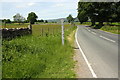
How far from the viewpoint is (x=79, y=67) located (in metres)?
8.04

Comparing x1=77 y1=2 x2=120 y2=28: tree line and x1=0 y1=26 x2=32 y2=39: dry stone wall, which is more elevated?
x1=77 y1=2 x2=120 y2=28: tree line

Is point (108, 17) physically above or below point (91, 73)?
above

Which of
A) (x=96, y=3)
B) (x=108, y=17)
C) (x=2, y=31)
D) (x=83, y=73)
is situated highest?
(x=96, y=3)

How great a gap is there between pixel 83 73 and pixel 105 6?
4892 centimetres

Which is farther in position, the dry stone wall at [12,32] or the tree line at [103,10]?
the tree line at [103,10]

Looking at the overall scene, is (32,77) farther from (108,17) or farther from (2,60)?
(108,17)

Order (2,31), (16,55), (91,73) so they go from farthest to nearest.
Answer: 1. (2,31)
2. (16,55)
3. (91,73)

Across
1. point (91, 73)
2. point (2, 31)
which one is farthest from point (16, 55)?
point (2, 31)

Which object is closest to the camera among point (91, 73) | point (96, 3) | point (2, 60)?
point (91, 73)

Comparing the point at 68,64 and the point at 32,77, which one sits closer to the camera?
the point at 32,77

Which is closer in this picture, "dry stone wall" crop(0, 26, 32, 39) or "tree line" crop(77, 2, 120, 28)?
"dry stone wall" crop(0, 26, 32, 39)

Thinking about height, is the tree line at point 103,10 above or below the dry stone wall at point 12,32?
above

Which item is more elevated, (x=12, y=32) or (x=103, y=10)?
(x=103, y=10)

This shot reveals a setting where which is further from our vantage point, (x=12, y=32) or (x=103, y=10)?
(x=103, y=10)
